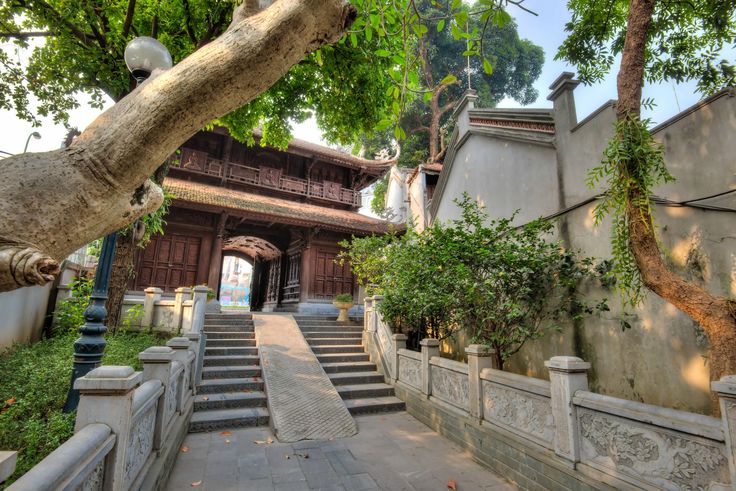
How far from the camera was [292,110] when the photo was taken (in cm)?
750

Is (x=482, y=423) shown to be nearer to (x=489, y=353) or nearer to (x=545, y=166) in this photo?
(x=489, y=353)

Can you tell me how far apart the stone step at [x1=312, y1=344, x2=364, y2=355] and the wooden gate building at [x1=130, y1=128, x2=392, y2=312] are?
4.69 metres

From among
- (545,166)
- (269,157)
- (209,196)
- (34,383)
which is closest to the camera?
(34,383)

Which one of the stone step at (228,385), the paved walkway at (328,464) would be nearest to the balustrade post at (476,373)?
the paved walkway at (328,464)

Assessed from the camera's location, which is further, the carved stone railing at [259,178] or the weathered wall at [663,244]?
the carved stone railing at [259,178]

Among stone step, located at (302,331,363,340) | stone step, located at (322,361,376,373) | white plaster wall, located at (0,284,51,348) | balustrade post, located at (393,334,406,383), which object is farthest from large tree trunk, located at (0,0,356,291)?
stone step, located at (302,331,363,340)

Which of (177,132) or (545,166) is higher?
(545,166)

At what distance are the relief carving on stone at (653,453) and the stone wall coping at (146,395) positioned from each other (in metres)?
3.67

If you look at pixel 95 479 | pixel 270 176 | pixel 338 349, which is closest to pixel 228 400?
pixel 338 349

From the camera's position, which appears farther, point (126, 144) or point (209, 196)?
point (209, 196)

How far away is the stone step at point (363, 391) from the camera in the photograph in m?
6.57

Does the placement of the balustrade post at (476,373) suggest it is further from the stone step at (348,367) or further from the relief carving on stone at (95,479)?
the relief carving on stone at (95,479)

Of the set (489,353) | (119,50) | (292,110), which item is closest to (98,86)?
(119,50)

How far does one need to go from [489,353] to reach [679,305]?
7.29 ft
